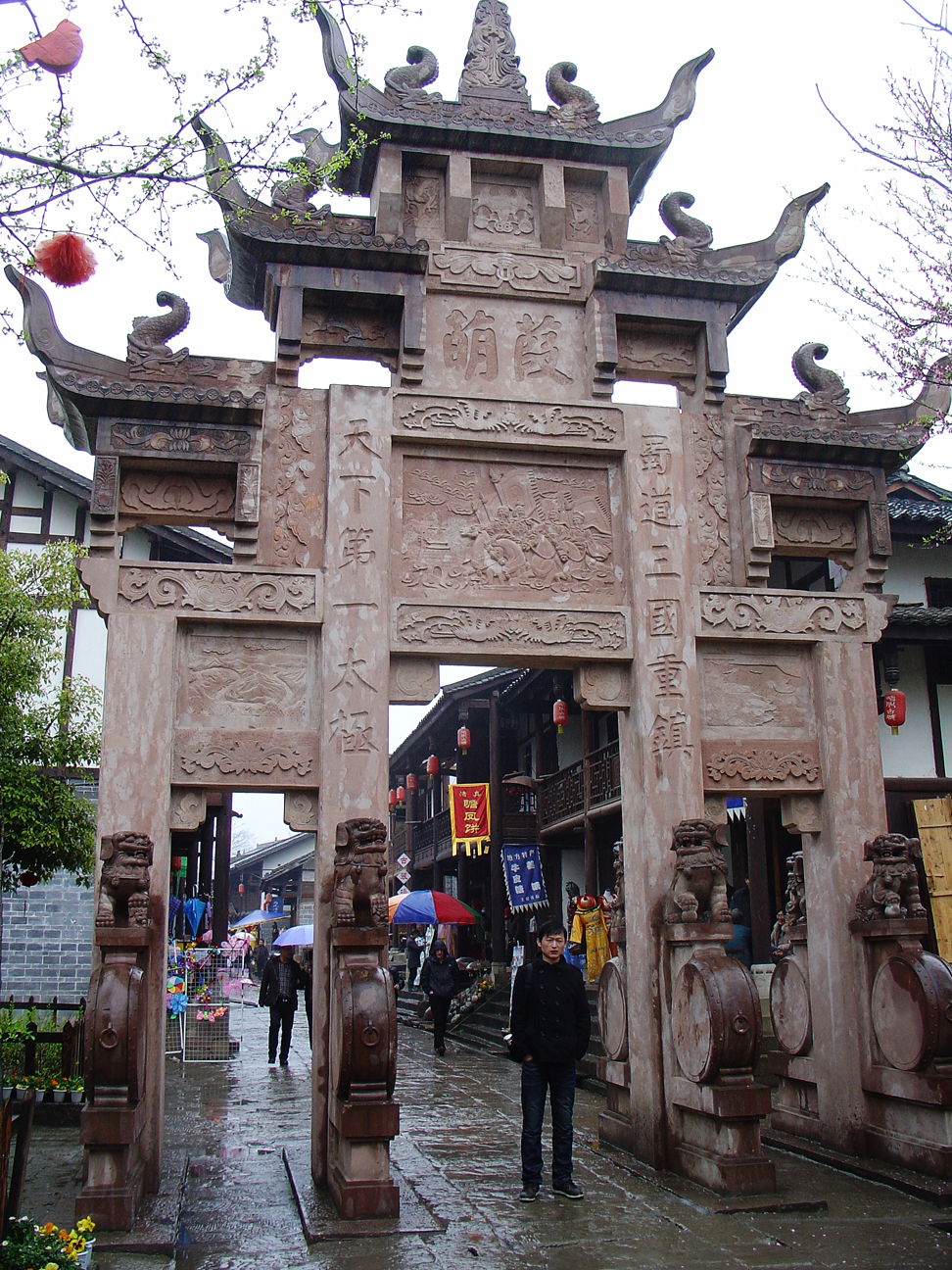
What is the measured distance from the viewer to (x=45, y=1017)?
13.4m

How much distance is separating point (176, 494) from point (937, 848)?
10651mm

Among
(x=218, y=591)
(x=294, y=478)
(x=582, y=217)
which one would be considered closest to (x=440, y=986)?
(x=218, y=591)

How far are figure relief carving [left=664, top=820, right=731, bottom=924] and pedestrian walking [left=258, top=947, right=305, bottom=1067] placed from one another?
26.7ft

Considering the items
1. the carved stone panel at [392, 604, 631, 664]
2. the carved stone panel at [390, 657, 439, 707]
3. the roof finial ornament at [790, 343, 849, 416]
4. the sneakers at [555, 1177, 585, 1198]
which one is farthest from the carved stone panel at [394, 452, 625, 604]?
the sneakers at [555, 1177, 585, 1198]

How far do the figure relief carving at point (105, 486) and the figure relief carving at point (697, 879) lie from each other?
4.83 meters

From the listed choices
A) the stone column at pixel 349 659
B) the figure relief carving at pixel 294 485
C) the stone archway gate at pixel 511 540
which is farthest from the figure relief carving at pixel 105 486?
the stone column at pixel 349 659

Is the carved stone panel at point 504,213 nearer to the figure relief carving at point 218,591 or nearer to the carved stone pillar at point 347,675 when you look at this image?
the carved stone pillar at point 347,675

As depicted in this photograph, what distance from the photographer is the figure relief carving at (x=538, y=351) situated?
29.9ft

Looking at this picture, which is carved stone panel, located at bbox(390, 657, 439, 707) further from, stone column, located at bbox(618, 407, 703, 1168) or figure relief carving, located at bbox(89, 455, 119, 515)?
figure relief carving, located at bbox(89, 455, 119, 515)

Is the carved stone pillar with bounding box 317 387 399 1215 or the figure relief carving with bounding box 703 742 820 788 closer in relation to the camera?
the carved stone pillar with bounding box 317 387 399 1215

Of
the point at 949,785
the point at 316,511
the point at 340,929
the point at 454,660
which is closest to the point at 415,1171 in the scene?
the point at 340,929

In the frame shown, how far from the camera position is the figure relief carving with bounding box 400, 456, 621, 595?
8562mm

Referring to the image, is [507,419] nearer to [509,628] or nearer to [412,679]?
[509,628]

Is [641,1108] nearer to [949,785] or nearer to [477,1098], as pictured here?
[477,1098]
